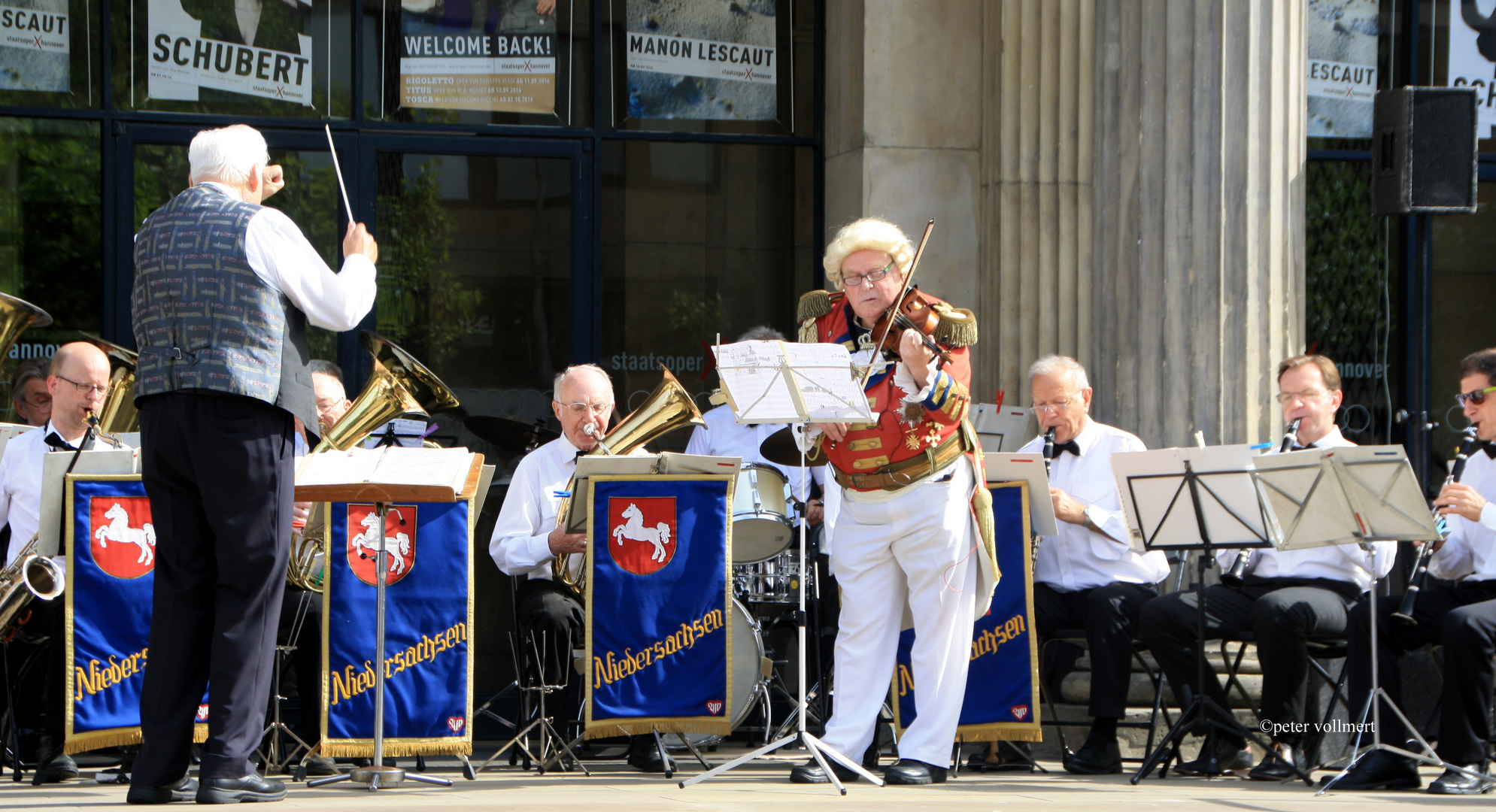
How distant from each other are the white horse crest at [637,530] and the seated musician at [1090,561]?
1.64m

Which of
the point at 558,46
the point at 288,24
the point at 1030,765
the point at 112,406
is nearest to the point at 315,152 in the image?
the point at 288,24

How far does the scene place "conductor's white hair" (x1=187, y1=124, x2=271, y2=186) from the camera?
5059mm

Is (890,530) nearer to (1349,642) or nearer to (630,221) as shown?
(1349,642)

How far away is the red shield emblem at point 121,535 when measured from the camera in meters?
6.02

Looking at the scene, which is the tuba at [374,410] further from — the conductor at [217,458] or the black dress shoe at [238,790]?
the black dress shoe at [238,790]

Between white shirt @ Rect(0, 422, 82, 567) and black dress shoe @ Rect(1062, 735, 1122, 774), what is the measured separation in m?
4.37

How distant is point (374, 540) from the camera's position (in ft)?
20.0

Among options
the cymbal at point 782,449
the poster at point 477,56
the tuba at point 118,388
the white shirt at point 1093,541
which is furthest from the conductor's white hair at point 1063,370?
the tuba at point 118,388

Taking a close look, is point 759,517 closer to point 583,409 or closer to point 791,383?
point 583,409

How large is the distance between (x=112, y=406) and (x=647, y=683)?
106 inches

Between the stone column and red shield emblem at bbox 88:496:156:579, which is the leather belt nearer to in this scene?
the stone column

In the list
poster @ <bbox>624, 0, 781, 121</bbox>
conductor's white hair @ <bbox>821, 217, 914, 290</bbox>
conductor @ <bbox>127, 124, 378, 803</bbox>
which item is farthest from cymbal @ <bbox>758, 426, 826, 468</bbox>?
poster @ <bbox>624, 0, 781, 121</bbox>

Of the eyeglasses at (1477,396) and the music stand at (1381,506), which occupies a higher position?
the eyeglasses at (1477,396)

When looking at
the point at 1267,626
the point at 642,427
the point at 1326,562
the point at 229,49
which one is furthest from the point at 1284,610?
the point at 229,49
